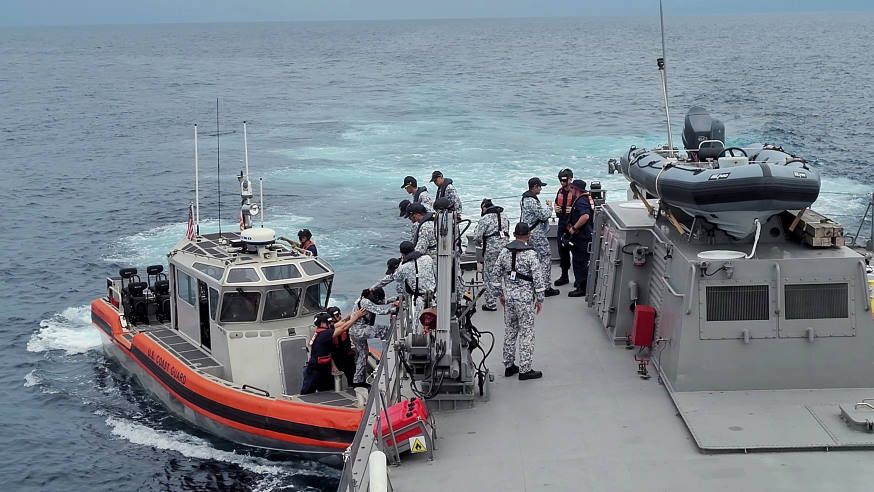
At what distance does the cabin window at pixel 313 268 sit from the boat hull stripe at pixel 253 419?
2.16 meters

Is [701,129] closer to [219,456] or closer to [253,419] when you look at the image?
[253,419]

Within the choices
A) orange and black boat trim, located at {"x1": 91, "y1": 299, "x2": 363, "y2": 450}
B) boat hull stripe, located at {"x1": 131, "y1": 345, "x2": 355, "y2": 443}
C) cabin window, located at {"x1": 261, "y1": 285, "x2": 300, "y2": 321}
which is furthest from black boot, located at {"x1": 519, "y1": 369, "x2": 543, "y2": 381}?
cabin window, located at {"x1": 261, "y1": 285, "x2": 300, "y2": 321}

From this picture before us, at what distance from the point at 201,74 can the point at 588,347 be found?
7593 centimetres

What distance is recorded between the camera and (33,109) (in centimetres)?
5884

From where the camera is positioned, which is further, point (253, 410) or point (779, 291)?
point (253, 410)

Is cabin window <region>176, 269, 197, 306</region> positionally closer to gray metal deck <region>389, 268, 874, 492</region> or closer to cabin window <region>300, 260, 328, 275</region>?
cabin window <region>300, 260, 328, 275</region>

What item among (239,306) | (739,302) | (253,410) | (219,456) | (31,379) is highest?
(739,302)

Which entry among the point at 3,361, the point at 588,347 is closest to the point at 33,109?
the point at 3,361

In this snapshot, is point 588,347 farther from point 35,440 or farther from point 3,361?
point 3,361

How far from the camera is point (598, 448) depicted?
26.5ft

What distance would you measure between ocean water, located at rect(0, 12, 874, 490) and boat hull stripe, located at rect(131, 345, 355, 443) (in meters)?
0.65

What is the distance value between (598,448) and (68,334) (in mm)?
15678

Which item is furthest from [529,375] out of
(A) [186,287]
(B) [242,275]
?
(A) [186,287]

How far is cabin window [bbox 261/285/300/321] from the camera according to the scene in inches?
593
